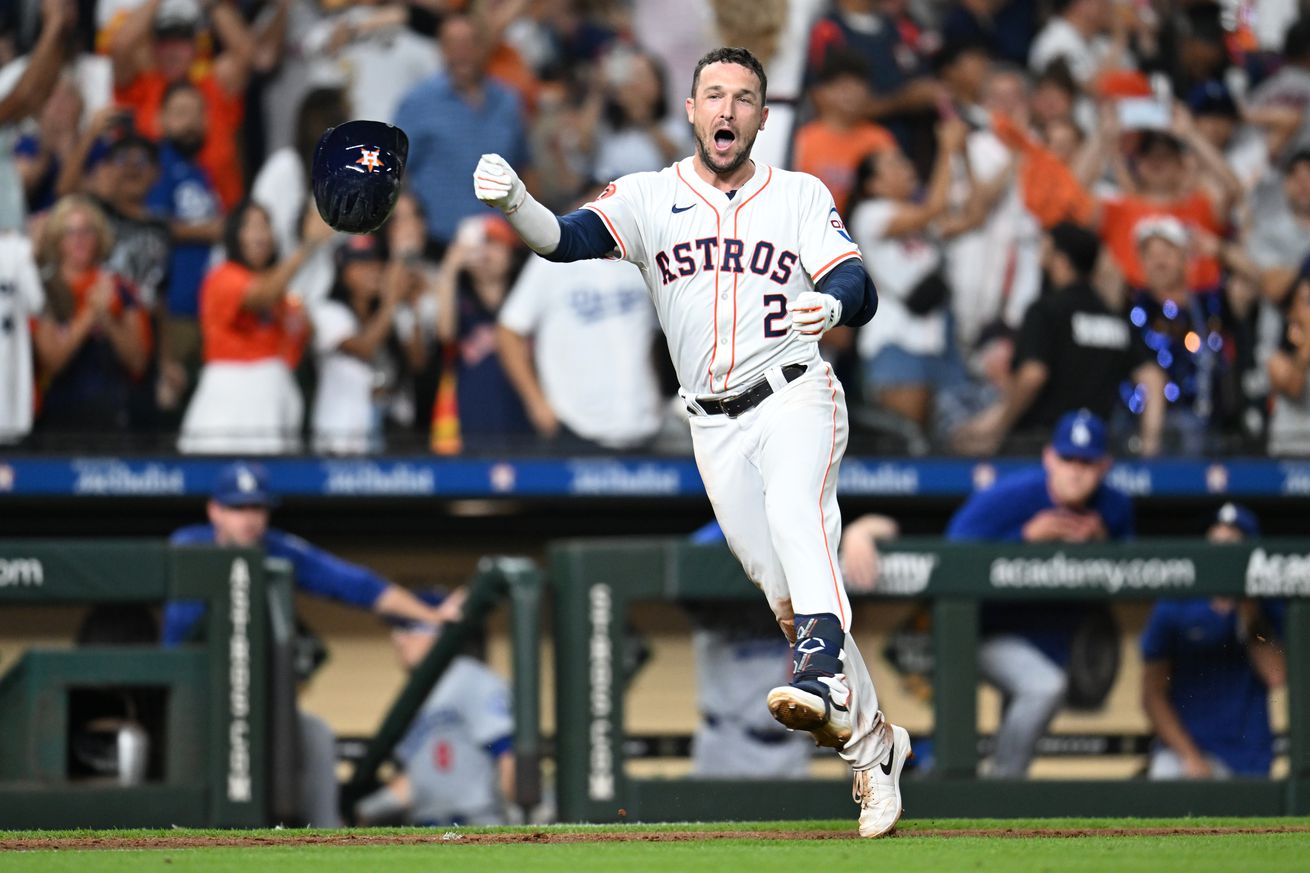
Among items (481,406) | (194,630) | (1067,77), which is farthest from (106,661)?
(1067,77)

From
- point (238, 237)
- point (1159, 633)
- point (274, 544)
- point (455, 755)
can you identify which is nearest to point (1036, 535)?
point (1159, 633)

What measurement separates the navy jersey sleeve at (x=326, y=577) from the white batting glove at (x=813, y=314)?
10.7 ft

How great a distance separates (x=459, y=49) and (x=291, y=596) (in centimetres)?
315

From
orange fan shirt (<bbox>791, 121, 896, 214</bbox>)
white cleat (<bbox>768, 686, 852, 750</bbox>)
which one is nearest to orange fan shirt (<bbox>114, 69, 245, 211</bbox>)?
orange fan shirt (<bbox>791, 121, 896, 214</bbox>)

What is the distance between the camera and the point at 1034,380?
28.7 feet

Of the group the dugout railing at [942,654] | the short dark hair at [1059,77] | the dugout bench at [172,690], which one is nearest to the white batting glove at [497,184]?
the dugout railing at [942,654]

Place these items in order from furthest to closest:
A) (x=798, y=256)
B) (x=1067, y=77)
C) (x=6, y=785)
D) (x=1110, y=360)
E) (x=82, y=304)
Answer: (x=1067, y=77) → (x=1110, y=360) → (x=82, y=304) → (x=6, y=785) → (x=798, y=256)

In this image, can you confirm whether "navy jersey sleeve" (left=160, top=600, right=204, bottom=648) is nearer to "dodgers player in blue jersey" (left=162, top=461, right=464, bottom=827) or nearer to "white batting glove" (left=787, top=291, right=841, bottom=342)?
"dodgers player in blue jersey" (left=162, top=461, right=464, bottom=827)

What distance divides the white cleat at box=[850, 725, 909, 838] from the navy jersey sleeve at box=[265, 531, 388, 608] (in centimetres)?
289

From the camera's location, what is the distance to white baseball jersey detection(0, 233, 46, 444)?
820 centimetres

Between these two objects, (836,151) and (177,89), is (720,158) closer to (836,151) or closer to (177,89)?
(836,151)

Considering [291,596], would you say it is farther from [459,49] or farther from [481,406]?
[459,49]

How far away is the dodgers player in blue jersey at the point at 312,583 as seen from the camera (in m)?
6.86

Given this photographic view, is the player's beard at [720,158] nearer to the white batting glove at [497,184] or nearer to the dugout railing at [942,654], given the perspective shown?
the white batting glove at [497,184]
